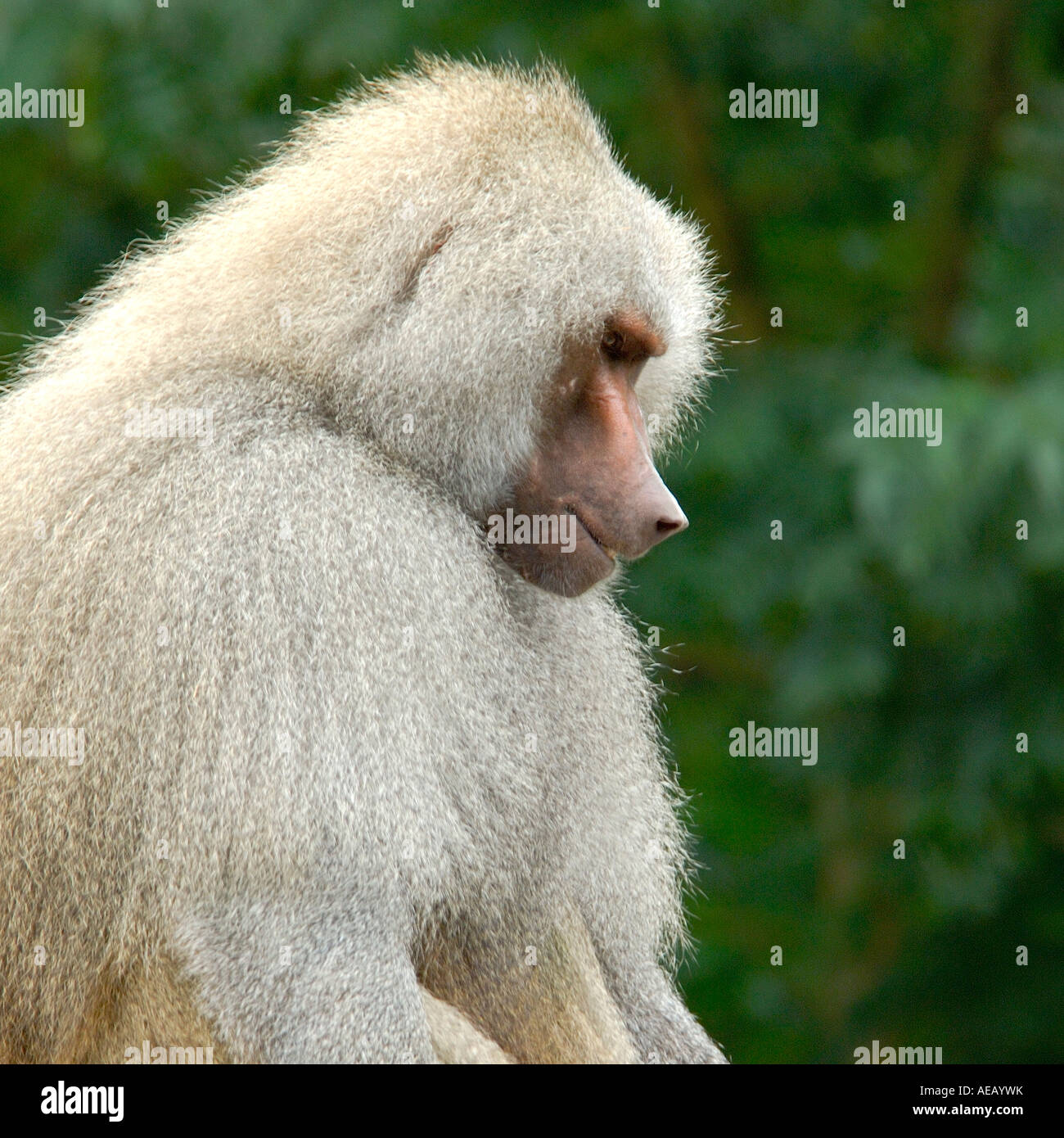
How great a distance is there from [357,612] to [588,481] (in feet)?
2.46

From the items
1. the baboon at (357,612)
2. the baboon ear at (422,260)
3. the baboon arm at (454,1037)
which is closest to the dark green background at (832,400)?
the baboon at (357,612)

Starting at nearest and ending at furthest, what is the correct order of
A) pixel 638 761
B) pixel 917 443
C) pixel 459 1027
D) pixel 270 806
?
pixel 270 806, pixel 459 1027, pixel 638 761, pixel 917 443

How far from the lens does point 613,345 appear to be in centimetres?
363

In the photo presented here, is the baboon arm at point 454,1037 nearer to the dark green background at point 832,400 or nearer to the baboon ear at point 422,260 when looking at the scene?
the baboon ear at point 422,260

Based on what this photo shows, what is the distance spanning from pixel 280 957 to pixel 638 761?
1179mm

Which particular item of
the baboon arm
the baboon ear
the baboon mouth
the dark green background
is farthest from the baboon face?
the dark green background

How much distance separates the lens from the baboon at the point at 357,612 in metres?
2.98

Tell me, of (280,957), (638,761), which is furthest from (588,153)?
(280,957)

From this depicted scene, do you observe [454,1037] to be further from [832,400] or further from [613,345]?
[832,400]

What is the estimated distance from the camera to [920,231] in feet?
29.6

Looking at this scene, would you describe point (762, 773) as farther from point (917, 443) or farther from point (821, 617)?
point (917, 443)

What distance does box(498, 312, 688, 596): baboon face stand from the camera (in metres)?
3.54

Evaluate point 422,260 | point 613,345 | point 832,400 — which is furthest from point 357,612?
point 832,400

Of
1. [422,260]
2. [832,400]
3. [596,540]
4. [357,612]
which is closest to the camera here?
[357,612]
